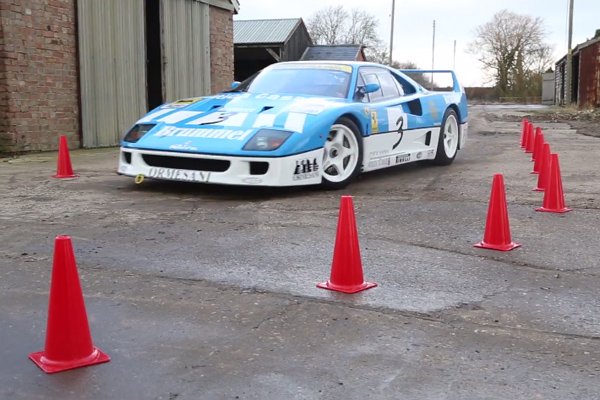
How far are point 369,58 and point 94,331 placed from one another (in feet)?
226

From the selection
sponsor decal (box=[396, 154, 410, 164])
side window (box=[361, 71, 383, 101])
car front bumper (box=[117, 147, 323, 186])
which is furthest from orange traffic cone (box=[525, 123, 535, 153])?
car front bumper (box=[117, 147, 323, 186])

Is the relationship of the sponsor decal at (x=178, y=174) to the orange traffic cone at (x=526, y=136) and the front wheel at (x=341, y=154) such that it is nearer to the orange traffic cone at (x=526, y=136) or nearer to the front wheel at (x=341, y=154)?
the front wheel at (x=341, y=154)

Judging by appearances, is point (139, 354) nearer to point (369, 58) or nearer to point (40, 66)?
point (40, 66)

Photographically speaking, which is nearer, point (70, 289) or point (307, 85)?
point (70, 289)

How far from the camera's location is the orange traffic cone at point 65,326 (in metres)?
2.79

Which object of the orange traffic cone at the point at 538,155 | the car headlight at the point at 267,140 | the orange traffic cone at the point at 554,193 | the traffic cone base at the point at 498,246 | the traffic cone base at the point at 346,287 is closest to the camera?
the traffic cone base at the point at 346,287

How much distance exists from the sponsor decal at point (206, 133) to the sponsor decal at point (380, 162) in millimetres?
1763

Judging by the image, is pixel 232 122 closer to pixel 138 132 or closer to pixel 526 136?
pixel 138 132

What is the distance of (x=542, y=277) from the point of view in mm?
4156

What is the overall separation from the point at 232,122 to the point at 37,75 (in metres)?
6.40

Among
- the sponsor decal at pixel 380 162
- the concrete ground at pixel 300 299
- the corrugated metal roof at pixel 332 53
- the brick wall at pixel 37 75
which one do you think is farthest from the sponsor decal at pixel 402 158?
the corrugated metal roof at pixel 332 53

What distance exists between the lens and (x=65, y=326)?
2797 mm

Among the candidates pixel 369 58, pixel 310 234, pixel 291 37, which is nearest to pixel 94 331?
pixel 310 234

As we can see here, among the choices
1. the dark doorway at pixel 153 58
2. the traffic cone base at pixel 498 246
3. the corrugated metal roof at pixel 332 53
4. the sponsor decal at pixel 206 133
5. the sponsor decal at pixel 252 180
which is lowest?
the traffic cone base at pixel 498 246
